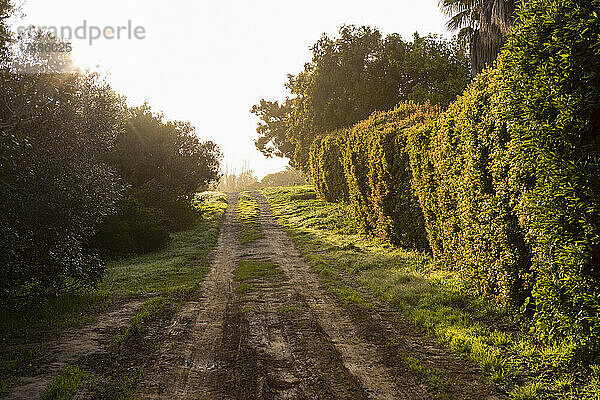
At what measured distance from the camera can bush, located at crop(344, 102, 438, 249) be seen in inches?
571

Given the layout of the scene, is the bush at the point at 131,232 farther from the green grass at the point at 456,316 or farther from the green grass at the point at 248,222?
the green grass at the point at 456,316

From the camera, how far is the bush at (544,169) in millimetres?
5117

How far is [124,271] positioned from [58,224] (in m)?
6.00

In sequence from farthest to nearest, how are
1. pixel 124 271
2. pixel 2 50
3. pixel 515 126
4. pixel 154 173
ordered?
1. pixel 154 173
2. pixel 124 271
3. pixel 2 50
4. pixel 515 126

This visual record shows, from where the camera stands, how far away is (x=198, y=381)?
5746mm

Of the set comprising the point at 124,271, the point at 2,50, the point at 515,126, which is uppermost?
the point at 2,50

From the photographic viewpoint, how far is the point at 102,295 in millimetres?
11172

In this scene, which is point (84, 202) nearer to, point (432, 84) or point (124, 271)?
point (124, 271)

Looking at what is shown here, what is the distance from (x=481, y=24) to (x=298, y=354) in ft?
90.2

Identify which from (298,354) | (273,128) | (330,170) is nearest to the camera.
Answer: (298,354)

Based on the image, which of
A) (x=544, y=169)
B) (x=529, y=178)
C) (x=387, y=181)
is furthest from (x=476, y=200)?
(x=387, y=181)

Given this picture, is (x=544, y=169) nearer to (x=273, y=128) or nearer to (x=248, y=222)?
(x=248, y=222)

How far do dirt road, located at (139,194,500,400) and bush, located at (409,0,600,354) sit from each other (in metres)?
1.71

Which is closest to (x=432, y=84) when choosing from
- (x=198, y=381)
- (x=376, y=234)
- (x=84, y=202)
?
(x=376, y=234)
